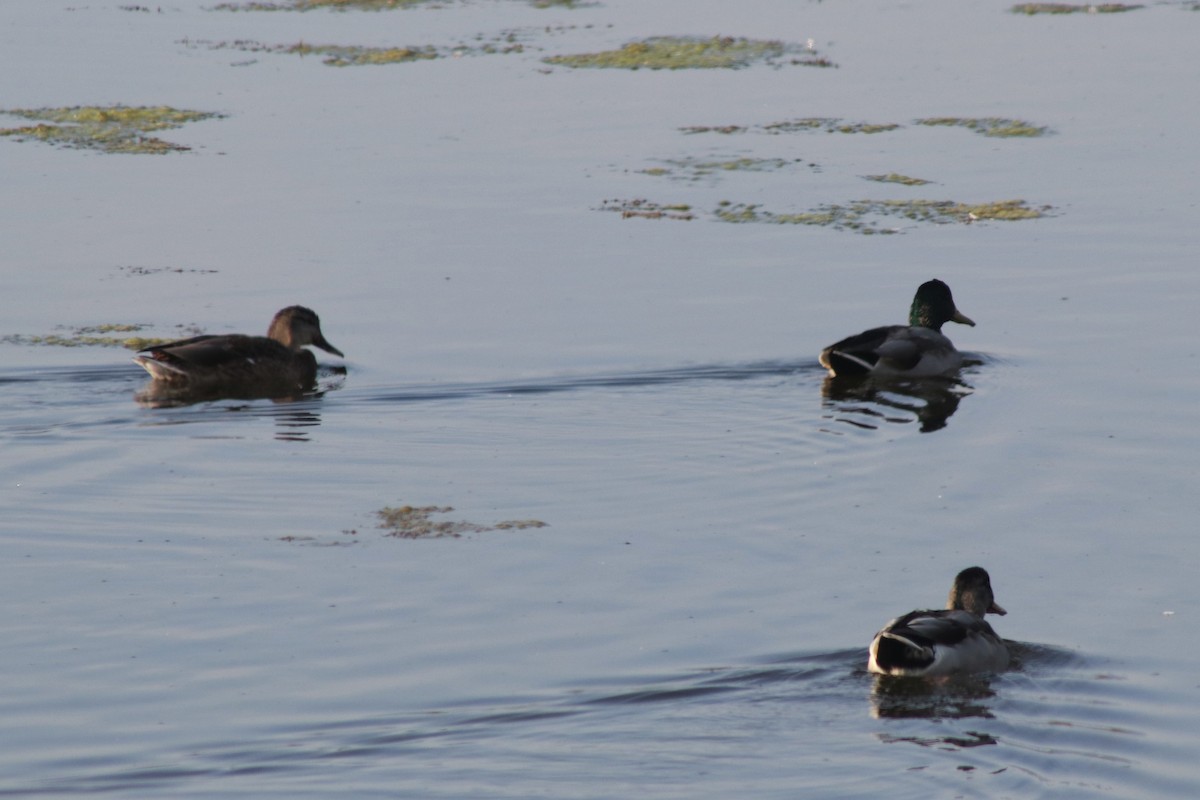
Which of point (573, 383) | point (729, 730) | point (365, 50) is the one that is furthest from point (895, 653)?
point (365, 50)

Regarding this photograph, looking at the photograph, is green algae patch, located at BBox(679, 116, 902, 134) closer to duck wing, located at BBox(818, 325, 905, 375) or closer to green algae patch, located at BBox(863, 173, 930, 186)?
green algae patch, located at BBox(863, 173, 930, 186)

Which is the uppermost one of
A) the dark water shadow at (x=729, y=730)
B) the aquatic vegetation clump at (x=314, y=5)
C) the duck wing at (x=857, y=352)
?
the aquatic vegetation clump at (x=314, y=5)

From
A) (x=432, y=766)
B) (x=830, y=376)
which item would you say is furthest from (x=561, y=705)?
(x=830, y=376)

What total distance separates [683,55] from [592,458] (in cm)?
1471

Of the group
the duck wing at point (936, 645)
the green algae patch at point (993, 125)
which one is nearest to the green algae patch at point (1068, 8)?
the green algae patch at point (993, 125)

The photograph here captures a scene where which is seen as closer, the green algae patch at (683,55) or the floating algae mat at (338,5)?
the green algae patch at (683,55)

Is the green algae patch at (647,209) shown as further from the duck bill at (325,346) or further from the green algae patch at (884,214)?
the duck bill at (325,346)

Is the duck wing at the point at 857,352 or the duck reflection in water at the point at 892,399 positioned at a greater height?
the duck wing at the point at 857,352

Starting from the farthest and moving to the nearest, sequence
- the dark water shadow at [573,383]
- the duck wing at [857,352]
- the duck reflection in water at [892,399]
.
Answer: the duck wing at [857,352] < the duck reflection in water at [892,399] < the dark water shadow at [573,383]

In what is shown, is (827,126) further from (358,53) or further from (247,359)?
(247,359)

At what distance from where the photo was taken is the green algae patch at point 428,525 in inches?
391

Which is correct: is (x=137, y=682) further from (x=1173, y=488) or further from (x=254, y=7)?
(x=254, y=7)

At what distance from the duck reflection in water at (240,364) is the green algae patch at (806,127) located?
834 centimetres

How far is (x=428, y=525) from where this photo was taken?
396 inches
